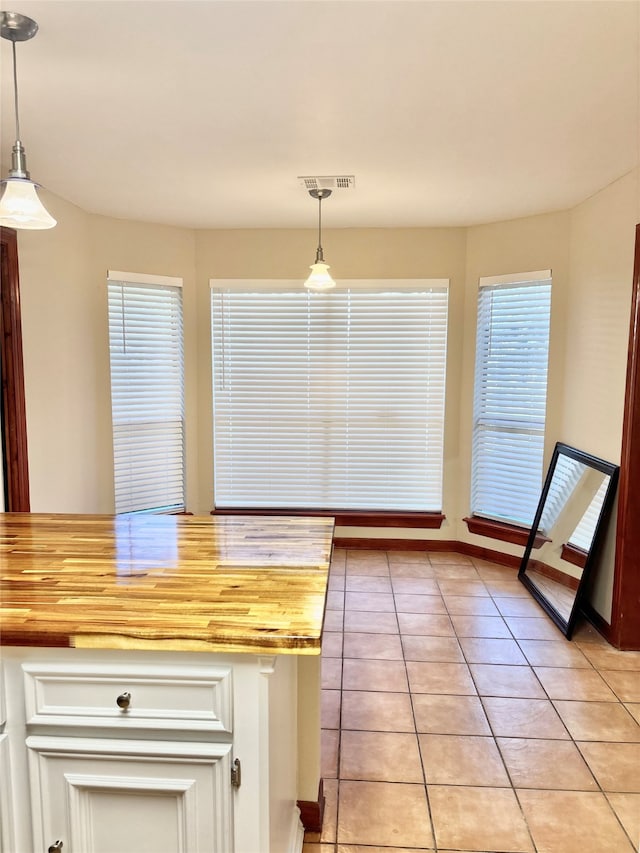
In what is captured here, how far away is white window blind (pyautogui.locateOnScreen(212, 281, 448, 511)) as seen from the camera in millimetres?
4332

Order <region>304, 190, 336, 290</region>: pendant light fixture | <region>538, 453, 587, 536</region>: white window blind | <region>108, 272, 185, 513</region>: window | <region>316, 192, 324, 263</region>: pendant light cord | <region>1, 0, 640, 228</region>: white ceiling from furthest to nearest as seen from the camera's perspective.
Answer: <region>108, 272, 185, 513</region>: window → <region>538, 453, 587, 536</region>: white window blind → <region>316, 192, 324, 263</region>: pendant light cord → <region>304, 190, 336, 290</region>: pendant light fixture → <region>1, 0, 640, 228</region>: white ceiling

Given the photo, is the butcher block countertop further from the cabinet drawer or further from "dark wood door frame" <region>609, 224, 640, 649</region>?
"dark wood door frame" <region>609, 224, 640, 649</region>

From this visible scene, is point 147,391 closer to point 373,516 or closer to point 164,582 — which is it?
point 373,516

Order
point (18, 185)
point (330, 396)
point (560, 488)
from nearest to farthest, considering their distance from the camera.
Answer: point (18, 185) < point (560, 488) < point (330, 396)

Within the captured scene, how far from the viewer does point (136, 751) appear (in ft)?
4.17

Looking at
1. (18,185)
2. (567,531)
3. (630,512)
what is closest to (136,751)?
(18,185)

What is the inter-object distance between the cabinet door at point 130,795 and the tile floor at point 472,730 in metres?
0.73

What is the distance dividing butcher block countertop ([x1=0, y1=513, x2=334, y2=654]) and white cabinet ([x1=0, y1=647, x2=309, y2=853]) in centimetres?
6

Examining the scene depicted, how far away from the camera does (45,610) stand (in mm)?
1332

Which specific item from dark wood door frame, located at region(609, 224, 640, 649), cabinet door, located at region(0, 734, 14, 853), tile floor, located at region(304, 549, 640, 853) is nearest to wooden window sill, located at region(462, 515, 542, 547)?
tile floor, located at region(304, 549, 640, 853)

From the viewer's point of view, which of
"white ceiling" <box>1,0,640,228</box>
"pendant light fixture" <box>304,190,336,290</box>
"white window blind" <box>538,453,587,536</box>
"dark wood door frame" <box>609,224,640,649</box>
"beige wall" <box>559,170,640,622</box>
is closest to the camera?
"white ceiling" <box>1,0,640,228</box>

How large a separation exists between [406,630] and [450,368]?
2.03m

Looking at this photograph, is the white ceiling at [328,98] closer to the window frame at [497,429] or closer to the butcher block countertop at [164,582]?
the window frame at [497,429]

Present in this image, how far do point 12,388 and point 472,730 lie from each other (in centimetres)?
282
